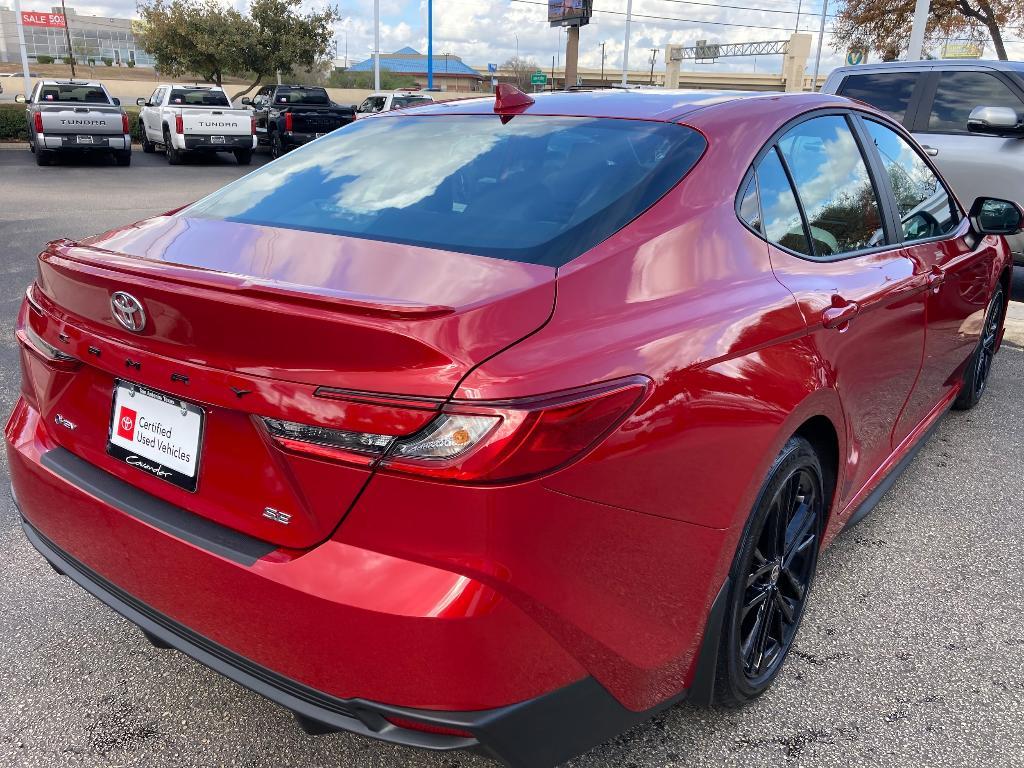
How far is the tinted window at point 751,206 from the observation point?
2.16 meters

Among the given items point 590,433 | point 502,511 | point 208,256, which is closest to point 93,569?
point 208,256

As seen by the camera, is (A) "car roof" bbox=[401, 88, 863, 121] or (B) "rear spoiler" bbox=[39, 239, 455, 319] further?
(A) "car roof" bbox=[401, 88, 863, 121]

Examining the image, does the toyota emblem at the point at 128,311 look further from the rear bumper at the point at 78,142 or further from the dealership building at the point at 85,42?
the dealership building at the point at 85,42

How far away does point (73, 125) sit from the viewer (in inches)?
685

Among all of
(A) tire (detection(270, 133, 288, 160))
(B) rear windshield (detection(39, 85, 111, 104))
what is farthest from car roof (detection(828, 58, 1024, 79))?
(B) rear windshield (detection(39, 85, 111, 104))

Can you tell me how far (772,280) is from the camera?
2.13 m

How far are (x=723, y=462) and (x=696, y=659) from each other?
1.57 feet

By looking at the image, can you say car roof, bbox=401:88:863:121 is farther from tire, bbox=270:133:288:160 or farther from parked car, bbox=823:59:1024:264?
tire, bbox=270:133:288:160

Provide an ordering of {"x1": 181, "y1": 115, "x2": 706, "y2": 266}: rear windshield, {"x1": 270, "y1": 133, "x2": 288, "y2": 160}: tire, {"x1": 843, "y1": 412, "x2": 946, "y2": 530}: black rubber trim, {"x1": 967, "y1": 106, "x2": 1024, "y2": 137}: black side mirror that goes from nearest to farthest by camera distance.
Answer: {"x1": 181, "y1": 115, "x2": 706, "y2": 266}: rear windshield → {"x1": 843, "y1": 412, "x2": 946, "y2": 530}: black rubber trim → {"x1": 967, "y1": 106, "x2": 1024, "y2": 137}: black side mirror → {"x1": 270, "y1": 133, "x2": 288, "y2": 160}: tire

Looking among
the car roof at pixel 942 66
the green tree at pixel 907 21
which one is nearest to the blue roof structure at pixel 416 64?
the green tree at pixel 907 21

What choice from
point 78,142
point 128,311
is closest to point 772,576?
point 128,311

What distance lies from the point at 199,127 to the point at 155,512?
18719 mm

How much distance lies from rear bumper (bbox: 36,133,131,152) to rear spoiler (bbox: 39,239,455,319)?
708 inches

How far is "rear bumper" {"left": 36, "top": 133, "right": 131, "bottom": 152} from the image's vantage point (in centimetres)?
1734
